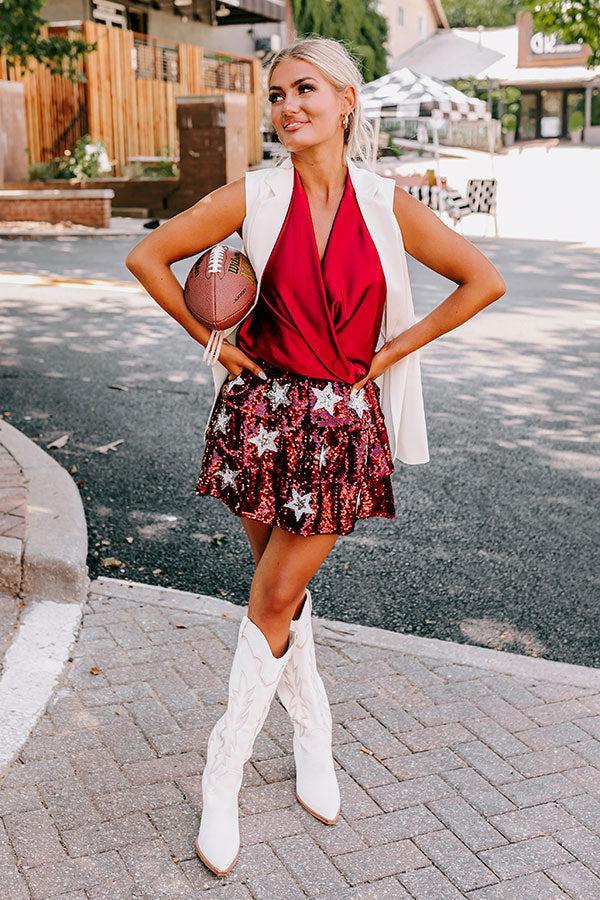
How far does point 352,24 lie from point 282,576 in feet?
119

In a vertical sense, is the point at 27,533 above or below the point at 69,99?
below

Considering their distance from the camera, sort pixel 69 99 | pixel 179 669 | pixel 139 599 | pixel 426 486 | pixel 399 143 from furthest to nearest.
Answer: pixel 399 143, pixel 69 99, pixel 426 486, pixel 139 599, pixel 179 669

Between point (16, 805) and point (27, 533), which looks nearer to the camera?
point (16, 805)

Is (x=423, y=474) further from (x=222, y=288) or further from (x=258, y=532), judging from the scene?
Answer: (x=222, y=288)

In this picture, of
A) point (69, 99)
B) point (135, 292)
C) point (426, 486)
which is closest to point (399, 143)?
point (69, 99)

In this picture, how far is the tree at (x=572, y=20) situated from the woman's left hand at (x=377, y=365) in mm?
8941

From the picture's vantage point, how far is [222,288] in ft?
8.74

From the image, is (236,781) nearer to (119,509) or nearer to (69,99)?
(119,509)

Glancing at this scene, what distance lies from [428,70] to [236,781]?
4966cm

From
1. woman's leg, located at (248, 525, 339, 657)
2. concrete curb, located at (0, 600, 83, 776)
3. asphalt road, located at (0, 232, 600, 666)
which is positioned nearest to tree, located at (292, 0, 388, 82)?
asphalt road, located at (0, 232, 600, 666)

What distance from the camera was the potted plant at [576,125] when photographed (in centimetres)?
5784

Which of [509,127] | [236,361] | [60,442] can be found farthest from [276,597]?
[509,127]

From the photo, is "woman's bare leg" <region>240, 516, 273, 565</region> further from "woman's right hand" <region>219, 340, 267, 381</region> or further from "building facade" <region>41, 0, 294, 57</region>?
"building facade" <region>41, 0, 294, 57</region>

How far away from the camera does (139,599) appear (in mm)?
4246
